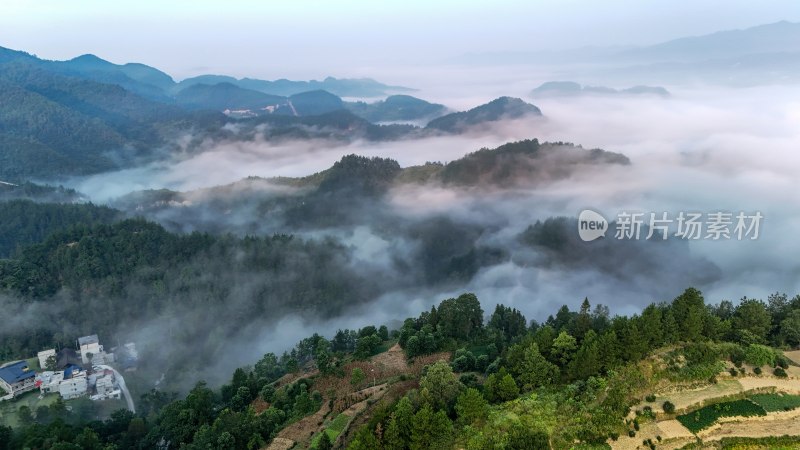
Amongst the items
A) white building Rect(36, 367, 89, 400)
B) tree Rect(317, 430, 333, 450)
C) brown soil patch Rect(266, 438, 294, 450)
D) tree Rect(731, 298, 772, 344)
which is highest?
tree Rect(731, 298, 772, 344)

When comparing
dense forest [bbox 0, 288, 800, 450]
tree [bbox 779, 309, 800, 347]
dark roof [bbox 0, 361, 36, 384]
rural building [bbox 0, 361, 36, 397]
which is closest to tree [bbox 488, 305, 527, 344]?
dense forest [bbox 0, 288, 800, 450]

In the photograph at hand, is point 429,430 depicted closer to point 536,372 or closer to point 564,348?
point 536,372

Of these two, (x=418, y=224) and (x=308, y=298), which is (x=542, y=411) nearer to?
(x=308, y=298)

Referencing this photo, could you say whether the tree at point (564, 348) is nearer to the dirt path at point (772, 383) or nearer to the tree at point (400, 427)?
the dirt path at point (772, 383)

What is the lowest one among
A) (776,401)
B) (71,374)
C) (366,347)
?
(71,374)

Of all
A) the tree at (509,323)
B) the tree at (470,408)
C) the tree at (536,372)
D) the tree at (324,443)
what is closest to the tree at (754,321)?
the tree at (536,372)

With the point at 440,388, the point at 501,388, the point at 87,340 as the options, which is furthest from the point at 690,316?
the point at 87,340

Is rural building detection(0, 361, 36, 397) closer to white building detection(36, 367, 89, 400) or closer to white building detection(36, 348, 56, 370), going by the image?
white building detection(36, 367, 89, 400)
